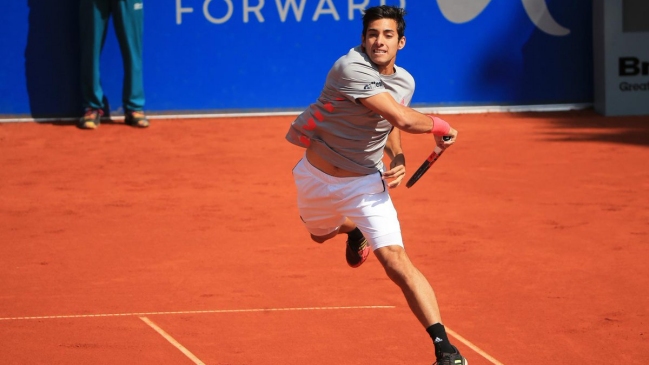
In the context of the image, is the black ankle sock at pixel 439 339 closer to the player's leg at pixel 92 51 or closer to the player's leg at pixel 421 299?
the player's leg at pixel 421 299

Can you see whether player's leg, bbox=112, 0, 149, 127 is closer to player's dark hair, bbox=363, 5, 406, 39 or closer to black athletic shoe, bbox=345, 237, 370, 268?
black athletic shoe, bbox=345, 237, 370, 268

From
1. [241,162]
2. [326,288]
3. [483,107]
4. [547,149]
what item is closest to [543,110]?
[483,107]

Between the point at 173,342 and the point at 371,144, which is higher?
the point at 371,144

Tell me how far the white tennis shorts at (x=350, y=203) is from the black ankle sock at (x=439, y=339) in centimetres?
53

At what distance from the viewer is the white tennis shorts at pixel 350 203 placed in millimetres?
5652

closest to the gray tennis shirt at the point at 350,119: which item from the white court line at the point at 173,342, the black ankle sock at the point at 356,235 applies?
the black ankle sock at the point at 356,235

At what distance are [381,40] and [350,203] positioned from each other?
0.95m

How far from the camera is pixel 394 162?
→ 5.98 meters

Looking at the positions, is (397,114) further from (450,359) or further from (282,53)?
(282,53)

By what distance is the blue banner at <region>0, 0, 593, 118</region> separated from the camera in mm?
14602

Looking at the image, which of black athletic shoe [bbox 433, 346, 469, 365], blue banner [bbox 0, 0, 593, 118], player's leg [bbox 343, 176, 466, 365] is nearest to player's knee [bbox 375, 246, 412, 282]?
player's leg [bbox 343, 176, 466, 365]

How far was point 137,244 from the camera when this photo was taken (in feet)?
29.2

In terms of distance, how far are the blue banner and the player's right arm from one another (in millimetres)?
9570

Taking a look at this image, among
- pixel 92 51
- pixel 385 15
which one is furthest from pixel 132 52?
pixel 385 15
